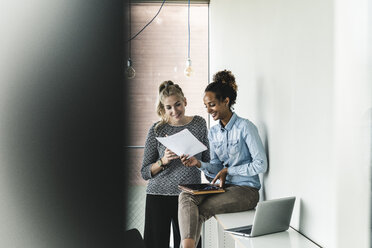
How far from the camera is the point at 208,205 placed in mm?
2059

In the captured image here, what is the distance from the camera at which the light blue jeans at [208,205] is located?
1894 millimetres

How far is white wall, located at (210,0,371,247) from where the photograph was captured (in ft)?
4.23

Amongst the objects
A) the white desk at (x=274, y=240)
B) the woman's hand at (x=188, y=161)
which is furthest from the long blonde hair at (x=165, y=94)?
the white desk at (x=274, y=240)

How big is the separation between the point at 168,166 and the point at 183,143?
0.73 ft

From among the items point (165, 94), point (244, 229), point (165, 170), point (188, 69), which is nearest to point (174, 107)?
point (165, 94)

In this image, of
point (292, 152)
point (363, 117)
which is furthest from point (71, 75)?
point (292, 152)

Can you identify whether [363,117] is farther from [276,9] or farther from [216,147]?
[216,147]

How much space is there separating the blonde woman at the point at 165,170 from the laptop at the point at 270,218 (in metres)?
0.50

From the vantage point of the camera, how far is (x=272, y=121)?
218 cm

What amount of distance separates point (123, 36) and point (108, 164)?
8 cm

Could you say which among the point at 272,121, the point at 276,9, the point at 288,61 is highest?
the point at 276,9

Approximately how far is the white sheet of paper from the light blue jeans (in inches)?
9.6

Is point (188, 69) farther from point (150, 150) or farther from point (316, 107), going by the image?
point (316, 107)

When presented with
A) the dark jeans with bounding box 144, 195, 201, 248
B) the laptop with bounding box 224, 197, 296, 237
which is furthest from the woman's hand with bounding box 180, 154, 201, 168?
the laptop with bounding box 224, 197, 296, 237
